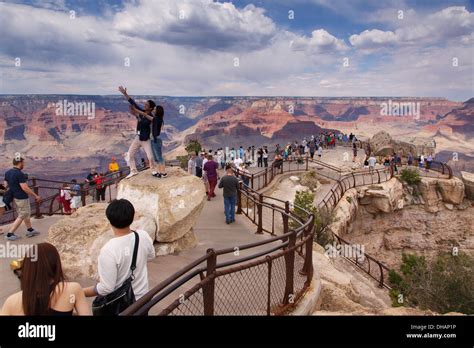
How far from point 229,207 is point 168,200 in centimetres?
259

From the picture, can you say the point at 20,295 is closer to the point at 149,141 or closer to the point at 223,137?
the point at 149,141

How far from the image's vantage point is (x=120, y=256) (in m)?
3.03

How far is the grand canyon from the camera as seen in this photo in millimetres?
119250

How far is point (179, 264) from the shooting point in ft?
21.1

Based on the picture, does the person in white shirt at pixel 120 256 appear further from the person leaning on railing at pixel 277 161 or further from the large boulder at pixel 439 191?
the large boulder at pixel 439 191

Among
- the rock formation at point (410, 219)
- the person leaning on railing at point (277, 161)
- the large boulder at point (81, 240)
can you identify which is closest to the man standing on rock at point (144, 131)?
the large boulder at point (81, 240)

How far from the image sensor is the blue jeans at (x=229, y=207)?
29.4ft

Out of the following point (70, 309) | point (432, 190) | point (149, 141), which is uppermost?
point (149, 141)

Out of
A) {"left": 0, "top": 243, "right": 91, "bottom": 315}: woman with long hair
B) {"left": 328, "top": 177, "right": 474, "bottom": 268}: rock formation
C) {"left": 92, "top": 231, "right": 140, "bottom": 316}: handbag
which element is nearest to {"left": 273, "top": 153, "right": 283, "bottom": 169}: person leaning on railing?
{"left": 328, "top": 177, "right": 474, "bottom": 268}: rock formation

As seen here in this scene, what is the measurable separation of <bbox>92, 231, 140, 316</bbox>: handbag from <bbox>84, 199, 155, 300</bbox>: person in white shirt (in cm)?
3

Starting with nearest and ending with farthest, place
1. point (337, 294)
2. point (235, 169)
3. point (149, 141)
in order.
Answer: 1. point (337, 294)
2. point (149, 141)
3. point (235, 169)

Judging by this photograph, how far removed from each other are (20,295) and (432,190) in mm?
25198
